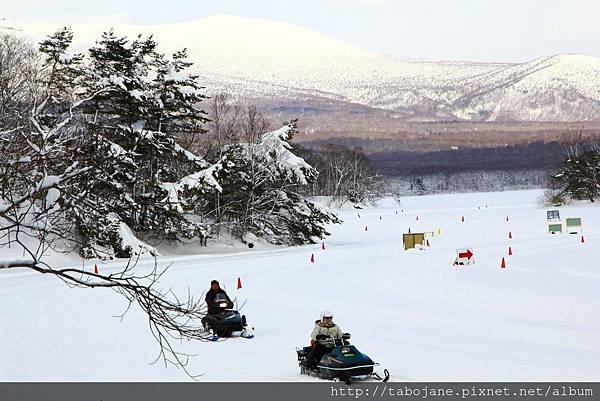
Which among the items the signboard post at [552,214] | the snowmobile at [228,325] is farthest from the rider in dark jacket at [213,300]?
the signboard post at [552,214]

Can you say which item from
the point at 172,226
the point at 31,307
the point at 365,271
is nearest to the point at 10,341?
the point at 31,307

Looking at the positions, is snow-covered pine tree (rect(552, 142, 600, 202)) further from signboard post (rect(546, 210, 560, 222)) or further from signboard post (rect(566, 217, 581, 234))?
signboard post (rect(566, 217, 581, 234))

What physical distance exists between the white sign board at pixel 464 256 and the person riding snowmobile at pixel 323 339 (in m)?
20.0

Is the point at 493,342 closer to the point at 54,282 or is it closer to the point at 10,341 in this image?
the point at 10,341

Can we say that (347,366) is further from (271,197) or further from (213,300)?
(271,197)

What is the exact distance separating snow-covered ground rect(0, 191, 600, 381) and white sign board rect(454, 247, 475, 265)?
1.58 ft

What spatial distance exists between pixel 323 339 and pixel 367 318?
6.46m

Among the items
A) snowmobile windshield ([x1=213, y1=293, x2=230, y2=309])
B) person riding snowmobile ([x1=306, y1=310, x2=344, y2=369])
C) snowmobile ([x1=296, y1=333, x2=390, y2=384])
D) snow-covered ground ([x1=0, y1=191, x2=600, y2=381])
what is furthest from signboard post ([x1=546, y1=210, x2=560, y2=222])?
snowmobile ([x1=296, y1=333, x2=390, y2=384])

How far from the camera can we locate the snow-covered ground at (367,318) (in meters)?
13.4

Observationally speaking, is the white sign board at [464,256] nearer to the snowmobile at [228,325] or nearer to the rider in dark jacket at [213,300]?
the rider in dark jacket at [213,300]

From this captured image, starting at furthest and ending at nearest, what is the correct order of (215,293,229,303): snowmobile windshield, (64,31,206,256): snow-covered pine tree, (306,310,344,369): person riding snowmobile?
(64,31,206,256): snow-covered pine tree → (215,293,229,303): snowmobile windshield → (306,310,344,369): person riding snowmobile

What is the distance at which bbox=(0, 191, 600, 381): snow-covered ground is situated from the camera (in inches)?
527

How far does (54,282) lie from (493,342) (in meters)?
19.6

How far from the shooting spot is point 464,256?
3294cm
